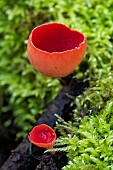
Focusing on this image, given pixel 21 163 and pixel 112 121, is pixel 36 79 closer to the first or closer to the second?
pixel 21 163

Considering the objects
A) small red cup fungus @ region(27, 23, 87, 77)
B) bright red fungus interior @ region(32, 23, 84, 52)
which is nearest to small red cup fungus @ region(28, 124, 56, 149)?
small red cup fungus @ region(27, 23, 87, 77)

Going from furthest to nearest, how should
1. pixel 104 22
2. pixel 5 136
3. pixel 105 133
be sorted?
pixel 5 136 < pixel 104 22 < pixel 105 133

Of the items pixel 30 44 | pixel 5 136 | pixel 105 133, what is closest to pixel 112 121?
pixel 105 133

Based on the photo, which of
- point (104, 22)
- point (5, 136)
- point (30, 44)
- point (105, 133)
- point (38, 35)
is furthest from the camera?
point (5, 136)

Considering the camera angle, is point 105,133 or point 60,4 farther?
point 60,4

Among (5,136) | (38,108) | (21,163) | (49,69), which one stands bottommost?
→ (5,136)

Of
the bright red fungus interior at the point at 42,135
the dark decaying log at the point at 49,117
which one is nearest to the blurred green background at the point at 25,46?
the dark decaying log at the point at 49,117

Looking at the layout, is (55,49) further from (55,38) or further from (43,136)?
(43,136)

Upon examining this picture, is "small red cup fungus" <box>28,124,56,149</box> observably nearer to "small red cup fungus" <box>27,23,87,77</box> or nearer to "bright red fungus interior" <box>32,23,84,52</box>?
"small red cup fungus" <box>27,23,87,77</box>
